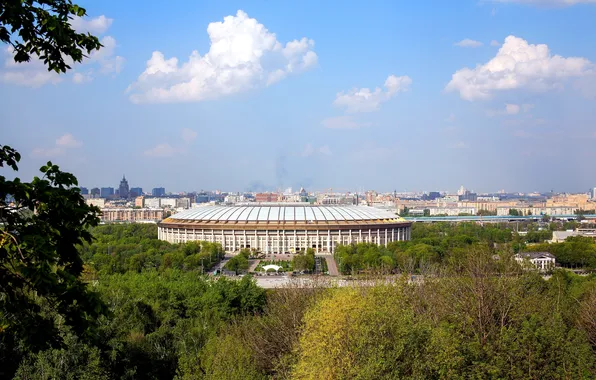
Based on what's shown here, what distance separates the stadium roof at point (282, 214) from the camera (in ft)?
185

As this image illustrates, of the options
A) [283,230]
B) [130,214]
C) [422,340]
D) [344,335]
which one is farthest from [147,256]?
[130,214]

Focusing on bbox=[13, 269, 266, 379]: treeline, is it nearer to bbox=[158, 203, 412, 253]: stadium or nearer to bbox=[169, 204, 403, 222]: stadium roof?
bbox=[158, 203, 412, 253]: stadium

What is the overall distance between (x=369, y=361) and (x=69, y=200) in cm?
641

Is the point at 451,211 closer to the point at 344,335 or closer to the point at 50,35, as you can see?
the point at 344,335

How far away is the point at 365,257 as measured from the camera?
40.4 metres

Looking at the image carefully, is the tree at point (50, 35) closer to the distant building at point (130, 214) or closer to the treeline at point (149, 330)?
the treeline at point (149, 330)

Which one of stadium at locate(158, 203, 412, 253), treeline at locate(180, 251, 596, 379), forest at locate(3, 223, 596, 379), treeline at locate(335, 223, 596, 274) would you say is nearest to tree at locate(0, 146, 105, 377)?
forest at locate(3, 223, 596, 379)

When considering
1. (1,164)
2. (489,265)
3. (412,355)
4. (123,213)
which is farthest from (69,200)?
(123,213)

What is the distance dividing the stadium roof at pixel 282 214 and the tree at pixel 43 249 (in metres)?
50.5

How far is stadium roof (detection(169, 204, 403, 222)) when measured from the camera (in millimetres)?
56469

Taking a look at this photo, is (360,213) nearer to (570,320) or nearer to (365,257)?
(365,257)

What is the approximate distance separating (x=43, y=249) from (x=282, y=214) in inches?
2101

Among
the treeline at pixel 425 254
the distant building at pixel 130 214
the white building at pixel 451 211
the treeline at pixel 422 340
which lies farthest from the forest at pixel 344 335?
the white building at pixel 451 211

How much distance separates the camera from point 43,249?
4695 millimetres
